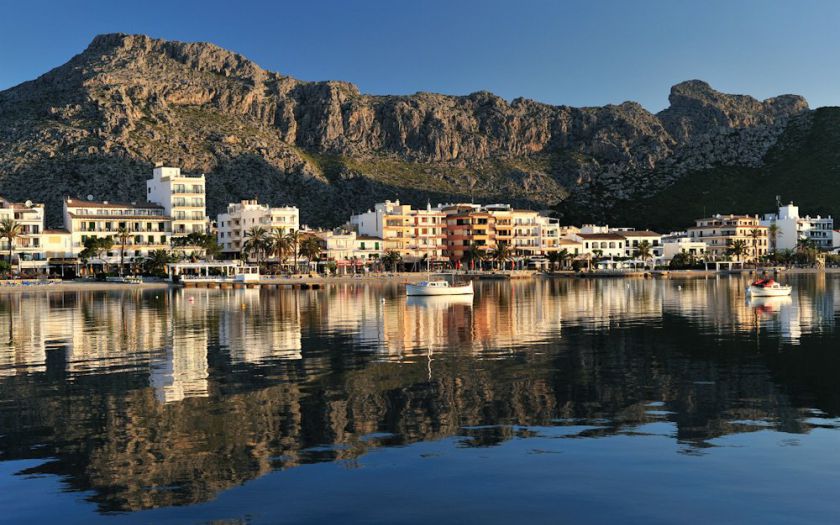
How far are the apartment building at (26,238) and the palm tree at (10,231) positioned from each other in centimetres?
53

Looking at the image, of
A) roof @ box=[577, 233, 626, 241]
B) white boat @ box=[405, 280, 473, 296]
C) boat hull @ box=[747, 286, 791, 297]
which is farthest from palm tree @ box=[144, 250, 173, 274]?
roof @ box=[577, 233, 626, 241]

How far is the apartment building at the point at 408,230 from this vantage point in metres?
184

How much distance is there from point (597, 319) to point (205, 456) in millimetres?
43864

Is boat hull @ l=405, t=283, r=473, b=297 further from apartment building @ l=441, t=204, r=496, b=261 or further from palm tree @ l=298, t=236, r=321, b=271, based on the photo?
apartment building @ l=441, t=204, r=496, b=261

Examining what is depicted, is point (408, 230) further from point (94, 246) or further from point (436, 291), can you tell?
point (436, 291)

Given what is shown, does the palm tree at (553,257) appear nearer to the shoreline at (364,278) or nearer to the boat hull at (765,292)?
the shoreline at (364,278)

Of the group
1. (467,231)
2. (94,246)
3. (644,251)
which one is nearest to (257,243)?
(94,246)

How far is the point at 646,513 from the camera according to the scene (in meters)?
14.8

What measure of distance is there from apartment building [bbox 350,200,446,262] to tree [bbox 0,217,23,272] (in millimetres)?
78857

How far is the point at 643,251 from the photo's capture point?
187 metres

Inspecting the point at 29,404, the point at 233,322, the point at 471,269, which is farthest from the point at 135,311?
the point at 471,269

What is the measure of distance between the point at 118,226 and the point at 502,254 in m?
87.6

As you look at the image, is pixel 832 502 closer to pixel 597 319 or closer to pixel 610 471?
pixel 610 471

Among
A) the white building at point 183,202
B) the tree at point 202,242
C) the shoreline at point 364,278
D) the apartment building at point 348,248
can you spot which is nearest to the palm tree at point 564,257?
the shoreline at point 364,278
